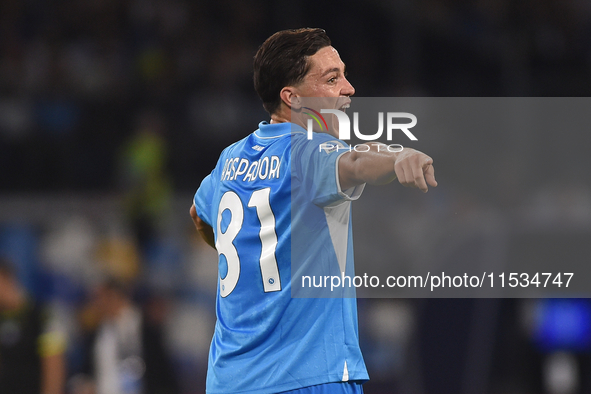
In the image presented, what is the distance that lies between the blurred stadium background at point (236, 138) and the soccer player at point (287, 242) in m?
2.74

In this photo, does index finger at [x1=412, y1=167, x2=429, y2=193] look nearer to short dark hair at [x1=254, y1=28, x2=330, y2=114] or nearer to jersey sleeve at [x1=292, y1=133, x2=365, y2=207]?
jersey sleeve at [x1=292, y1=133, x2=365, y2=207]

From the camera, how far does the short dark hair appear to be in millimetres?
2846

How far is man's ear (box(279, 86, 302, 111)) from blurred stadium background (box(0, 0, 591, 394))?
8.92 feet

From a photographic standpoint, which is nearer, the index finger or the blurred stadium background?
the index finger

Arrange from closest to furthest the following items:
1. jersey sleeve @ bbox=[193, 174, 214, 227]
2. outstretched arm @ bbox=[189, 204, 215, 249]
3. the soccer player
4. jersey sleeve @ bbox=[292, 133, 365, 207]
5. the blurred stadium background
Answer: jersey sleeve @ bbox=[292, 133, 365, 207]
the soccer player
jersey sleeve @ bbox=[193, 174, 214, 227]
outstretched arm @ bbox=[189, 204, 215, 249]
the blurred stadium background

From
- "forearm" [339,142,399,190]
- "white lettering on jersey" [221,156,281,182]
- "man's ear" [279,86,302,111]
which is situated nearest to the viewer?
"forearm" [339,142,399,190]

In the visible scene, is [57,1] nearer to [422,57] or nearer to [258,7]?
[258,7]

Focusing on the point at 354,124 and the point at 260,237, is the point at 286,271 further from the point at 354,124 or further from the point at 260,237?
the point at 354,124

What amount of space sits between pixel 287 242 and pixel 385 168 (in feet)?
1.80

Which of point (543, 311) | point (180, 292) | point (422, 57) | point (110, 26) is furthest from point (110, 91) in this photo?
point (543, 311)

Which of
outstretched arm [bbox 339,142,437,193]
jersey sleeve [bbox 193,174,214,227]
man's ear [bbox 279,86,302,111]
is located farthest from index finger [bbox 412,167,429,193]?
jersey sleeve [bbox 193,174,214,227]

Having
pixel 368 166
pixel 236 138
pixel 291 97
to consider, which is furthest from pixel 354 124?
pixel 236 138

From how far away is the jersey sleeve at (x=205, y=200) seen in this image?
10.7 feet

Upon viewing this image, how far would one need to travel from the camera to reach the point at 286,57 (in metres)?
2.85
